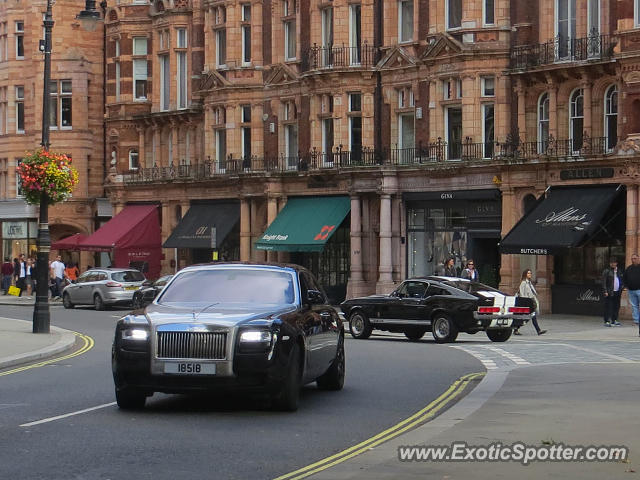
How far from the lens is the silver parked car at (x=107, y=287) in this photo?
1909 inches

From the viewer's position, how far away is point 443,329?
30141 mm

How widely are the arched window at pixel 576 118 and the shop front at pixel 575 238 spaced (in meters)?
1.47

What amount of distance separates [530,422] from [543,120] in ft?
95.6

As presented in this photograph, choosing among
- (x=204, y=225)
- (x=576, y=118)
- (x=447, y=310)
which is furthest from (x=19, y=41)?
(x=447, y=310)

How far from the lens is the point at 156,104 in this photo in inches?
2324

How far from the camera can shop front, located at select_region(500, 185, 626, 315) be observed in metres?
38.1

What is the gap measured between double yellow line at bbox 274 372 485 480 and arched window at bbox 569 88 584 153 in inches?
874

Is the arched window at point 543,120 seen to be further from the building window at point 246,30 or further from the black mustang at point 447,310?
the building window at point 246,30

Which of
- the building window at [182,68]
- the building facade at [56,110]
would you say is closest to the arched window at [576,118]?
the building window at [182,68]

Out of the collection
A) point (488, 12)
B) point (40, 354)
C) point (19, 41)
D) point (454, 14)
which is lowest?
point (40, 354)

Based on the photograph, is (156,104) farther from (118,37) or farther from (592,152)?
(592,152)

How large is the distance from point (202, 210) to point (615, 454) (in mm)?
44630

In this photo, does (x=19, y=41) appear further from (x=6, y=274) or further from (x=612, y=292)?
(x=612, y=292)

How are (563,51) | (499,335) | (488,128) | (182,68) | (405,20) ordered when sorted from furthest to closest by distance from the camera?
(182,68) < (405,20) < (488,128) < (563,51) < (499,335)
